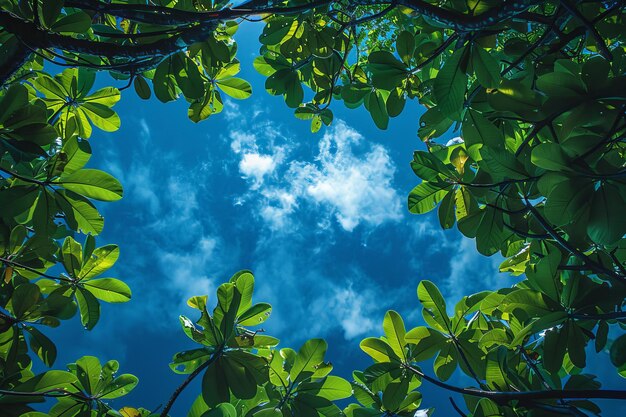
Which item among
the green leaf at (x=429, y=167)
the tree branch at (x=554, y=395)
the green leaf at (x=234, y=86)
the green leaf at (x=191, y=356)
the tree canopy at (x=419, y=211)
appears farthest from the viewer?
the green leaf at (x=234, y=86)

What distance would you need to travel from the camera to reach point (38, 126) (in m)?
1.42

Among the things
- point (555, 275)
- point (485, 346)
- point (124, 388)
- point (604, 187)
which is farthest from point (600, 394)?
point (124, 388)

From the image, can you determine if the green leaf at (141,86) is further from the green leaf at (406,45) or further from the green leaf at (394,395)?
the green leaf at (394,395)

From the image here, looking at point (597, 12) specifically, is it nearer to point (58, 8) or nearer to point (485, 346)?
point (485, 346)

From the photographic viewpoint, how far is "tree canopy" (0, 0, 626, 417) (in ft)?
3.92

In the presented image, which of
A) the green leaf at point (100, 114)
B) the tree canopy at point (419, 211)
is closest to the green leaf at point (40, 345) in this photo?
the tree canopy at point (419, 211)

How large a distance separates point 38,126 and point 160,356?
14321 mm

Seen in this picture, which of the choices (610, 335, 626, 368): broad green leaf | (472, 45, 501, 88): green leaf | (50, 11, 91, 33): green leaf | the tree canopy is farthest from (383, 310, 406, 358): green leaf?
(50, 11, 91, 33): green leaf

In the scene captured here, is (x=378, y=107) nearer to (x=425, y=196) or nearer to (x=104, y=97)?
(x=425, y=196)

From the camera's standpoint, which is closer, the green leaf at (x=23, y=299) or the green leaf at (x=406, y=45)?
the green leaf at (x=23, y=299)

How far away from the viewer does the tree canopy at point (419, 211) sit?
1.20 metres

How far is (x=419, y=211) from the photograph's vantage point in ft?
6.11

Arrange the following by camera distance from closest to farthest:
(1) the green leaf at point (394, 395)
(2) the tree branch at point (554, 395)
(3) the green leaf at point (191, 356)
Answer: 1. (2) the tree branch at point (554, 395)
2. (3) the green leaf at point (191, 356)
3. (1) the green leaf at point (394, 395)

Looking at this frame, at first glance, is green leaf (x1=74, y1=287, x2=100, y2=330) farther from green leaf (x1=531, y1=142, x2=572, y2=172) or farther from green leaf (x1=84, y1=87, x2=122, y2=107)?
green leaf (x1=531, y1=142, x2=572, y2=172)
